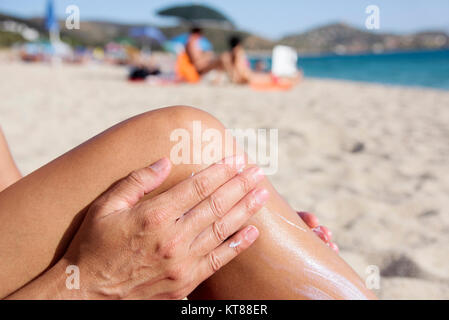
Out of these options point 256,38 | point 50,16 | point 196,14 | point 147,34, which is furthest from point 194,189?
point 256,38

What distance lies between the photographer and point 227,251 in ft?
2.58

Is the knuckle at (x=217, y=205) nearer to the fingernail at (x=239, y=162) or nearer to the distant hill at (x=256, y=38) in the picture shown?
the fingernail at (x=239, y=162)

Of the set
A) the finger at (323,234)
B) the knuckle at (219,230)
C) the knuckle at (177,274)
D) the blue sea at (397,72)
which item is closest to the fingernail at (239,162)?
the knuckle at (219,230)

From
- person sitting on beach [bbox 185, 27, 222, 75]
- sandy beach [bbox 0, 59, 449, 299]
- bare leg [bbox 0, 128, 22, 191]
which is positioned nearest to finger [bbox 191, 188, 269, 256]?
bare leg [bbox 0, 128, 22, 191]

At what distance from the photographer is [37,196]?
2.78 feet

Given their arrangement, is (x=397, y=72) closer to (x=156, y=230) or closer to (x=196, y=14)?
(x=196, y=14)

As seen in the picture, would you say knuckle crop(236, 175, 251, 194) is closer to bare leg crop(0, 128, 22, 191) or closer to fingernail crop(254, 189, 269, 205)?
fingernail crop(254, 189, 269, 205)

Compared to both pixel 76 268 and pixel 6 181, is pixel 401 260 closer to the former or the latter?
pixel 76 268

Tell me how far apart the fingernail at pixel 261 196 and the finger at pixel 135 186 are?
198 millimetres

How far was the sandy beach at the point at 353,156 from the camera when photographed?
1.64 metres

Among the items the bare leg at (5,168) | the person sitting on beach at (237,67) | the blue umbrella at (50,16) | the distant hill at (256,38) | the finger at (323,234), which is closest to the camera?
the finger at (323,234)

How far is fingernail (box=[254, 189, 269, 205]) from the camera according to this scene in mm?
812
